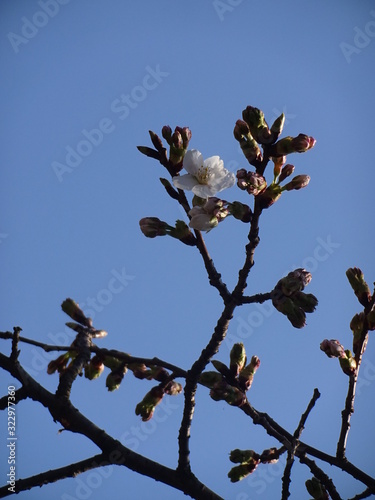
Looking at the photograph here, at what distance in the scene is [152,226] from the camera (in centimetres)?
233

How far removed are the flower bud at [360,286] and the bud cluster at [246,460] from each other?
811 mm

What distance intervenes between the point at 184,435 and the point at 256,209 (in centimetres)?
96

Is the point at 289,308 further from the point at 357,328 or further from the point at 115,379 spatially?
the point at 115,379

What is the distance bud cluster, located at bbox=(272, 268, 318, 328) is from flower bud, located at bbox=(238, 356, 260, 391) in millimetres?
484

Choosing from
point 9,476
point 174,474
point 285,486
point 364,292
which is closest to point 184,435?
point 174,474

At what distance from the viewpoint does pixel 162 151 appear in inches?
91.0

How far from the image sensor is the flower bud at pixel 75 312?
2.41 meters

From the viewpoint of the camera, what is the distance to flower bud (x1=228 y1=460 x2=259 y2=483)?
2.48 meters

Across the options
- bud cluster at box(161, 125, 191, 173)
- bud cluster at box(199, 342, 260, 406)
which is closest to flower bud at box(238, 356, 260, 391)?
bud cluster at box(199, 342, 260, 406)

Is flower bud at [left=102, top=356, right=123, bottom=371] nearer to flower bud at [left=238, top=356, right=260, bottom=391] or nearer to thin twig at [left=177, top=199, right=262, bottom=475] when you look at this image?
thin twig at [left=177, top=199, right=262, bottom=475]

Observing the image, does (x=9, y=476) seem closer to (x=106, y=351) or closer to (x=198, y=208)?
(x=106, y=351)

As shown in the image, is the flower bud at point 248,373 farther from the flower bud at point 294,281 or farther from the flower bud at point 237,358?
the flower bud at point 294,281

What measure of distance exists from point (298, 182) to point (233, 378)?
3.07ft

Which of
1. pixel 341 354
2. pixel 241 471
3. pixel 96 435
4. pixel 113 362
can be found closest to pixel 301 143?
pixel 341 354
